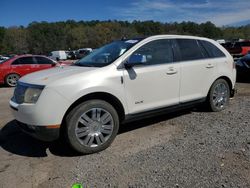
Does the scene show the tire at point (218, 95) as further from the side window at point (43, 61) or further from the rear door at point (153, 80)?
the side window at point (43, 61)

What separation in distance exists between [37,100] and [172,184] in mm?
2045

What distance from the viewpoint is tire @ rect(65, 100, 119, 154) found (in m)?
3.97

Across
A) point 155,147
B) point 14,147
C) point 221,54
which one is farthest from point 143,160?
point 221,54

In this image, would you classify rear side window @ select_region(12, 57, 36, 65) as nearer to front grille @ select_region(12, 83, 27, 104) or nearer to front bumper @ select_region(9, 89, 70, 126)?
front grille @ select_region(12, 83, 27, 104)

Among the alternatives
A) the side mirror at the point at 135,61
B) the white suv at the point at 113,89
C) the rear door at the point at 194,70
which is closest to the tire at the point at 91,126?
the white suv at the point at 113,89

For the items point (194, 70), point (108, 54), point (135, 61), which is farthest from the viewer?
point (194, 70)

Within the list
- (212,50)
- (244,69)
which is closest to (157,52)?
(212,50)

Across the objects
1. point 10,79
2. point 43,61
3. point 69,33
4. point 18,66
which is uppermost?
point 69,33

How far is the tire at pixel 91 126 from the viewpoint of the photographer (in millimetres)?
3975

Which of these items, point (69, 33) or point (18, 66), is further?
point (69, 33)

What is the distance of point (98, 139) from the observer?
421 centimetres

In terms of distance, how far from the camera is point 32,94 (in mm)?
3939

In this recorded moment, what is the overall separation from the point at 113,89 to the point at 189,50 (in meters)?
1.99

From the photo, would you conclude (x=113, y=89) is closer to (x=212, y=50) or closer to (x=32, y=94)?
(x=32, y=94)
